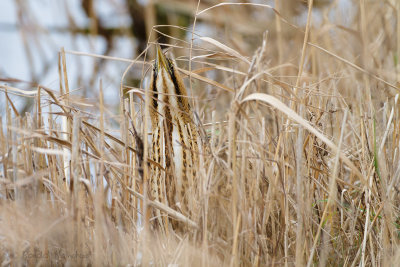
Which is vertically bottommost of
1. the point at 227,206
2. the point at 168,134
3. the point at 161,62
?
the point at 227,206

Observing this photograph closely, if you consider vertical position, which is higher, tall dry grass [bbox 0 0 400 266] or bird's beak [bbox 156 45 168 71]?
bird's beak [bbox 156 45 168 71]

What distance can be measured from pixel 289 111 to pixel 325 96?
0.25 meters

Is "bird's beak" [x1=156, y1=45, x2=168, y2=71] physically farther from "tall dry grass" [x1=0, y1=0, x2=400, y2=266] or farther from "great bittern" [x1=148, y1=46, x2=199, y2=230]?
"tall dry grass" [x1=0, y1=0, x2=400, y2=266]

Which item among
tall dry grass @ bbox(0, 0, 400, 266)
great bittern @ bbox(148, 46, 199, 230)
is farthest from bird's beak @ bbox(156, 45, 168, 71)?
tall dry grass @ bbox(0, 0, 400, 266)

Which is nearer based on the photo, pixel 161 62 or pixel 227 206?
pixel 227 206

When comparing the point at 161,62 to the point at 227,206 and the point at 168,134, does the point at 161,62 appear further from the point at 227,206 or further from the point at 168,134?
the point at 227,206

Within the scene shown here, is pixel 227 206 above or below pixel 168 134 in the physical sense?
below

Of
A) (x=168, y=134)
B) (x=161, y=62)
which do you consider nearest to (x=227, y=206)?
(x=168, y=134)

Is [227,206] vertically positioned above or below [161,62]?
below

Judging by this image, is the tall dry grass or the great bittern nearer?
the tall dry grass

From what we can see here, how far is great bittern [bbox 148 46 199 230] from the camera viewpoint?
101cm

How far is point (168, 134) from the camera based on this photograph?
1018mm

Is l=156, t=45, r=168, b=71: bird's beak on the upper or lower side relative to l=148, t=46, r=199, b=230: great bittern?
upper

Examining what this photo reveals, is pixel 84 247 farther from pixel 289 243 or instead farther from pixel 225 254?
pixel 289 243
